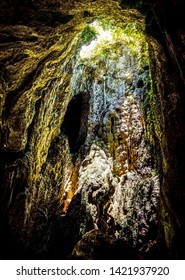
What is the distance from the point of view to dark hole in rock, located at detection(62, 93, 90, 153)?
12773 millimetres

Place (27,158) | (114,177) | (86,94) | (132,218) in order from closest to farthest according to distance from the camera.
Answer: (27,158) < (132,218) < (114,177) < (86,94)

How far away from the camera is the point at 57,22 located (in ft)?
15.8

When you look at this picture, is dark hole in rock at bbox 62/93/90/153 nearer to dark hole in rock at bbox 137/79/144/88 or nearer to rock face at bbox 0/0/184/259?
rock face at bbox 0/0/184/259

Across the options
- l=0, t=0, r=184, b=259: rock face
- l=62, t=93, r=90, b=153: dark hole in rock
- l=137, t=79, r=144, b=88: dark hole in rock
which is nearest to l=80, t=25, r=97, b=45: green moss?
l=0, t=0, r=184, b=259: rock face

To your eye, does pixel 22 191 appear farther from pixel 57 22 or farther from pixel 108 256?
pixel 57 22

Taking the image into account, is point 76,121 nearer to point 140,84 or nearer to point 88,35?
point 140,84

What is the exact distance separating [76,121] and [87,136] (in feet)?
4.93

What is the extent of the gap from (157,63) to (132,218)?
240 inches

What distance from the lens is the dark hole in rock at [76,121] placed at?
1277cm

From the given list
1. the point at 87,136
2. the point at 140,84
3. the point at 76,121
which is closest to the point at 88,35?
the point at 140,84

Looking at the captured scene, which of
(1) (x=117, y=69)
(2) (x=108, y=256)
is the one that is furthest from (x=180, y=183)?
(1) (x=117, y=69)

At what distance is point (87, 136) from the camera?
12.3 metres

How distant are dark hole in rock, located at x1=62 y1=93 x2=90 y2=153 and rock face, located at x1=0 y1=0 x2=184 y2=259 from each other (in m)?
0.05

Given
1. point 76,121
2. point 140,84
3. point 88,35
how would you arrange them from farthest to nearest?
point 76,121 < point 140,84 < point 88,35
